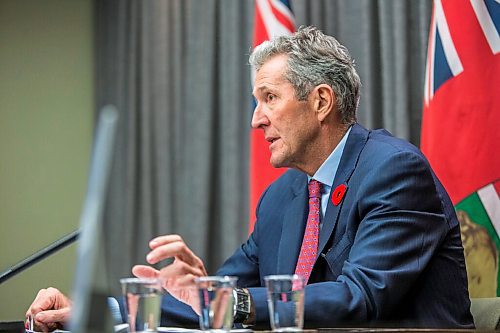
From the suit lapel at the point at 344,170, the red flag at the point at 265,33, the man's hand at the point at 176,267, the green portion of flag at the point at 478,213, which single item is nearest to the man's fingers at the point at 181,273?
the man's hand at the point at 176,267

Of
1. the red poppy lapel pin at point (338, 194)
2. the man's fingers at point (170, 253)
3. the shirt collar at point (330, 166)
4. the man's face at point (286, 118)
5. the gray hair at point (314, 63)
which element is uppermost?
the gray hair at point (314, 63)

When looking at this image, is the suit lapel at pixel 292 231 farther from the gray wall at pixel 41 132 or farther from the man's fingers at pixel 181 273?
the gray wall at pixel 41 132

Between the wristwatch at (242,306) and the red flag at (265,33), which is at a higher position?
the red flag at (265,33)

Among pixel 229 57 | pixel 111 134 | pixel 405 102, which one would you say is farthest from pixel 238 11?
pixel 111 134

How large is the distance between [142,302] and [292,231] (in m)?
1.10

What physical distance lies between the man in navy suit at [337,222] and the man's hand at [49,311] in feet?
0.89

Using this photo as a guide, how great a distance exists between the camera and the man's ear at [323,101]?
2.46m

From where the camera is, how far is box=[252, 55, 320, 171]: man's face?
97.2 inches

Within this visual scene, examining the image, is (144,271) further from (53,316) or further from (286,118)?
(286,118)

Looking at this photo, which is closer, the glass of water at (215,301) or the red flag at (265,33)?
the glass of water at (215,301)

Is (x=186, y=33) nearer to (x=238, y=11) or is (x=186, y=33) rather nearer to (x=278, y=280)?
(x=238, y=11)

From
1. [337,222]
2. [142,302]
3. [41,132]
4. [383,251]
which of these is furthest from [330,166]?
[41,132]

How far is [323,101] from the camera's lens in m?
2.47

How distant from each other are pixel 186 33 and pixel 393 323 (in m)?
3.00
